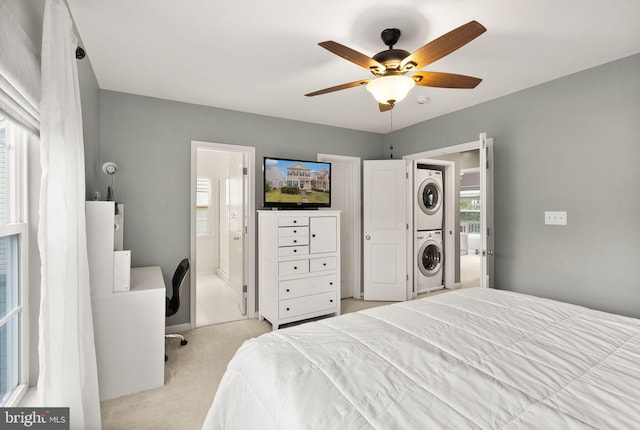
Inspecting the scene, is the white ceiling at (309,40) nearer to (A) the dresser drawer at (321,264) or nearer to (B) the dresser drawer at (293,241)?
(B) the dresser drawer at (293,241)

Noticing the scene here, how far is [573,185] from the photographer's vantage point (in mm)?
2717

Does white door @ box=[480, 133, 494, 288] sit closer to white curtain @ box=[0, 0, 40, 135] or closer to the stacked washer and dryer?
the stacked washer and dryer

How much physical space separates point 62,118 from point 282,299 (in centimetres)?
245

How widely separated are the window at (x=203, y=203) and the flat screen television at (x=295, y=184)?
3140 millimetres

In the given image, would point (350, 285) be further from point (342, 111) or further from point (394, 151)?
point (342, 111)

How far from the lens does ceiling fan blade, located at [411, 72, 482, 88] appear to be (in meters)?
2.00

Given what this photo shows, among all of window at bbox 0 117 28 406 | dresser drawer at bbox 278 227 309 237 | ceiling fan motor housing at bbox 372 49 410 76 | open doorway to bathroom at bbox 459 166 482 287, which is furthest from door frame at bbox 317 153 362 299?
open doorway to bathroom at bbox 459 166 482 287

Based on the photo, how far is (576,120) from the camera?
8.82 feet

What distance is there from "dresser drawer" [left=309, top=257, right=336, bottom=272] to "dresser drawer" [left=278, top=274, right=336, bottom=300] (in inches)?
3.7

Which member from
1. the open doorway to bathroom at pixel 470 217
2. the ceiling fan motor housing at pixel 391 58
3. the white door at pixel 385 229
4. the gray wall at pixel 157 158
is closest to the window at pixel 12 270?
the gray wall at pixel 157 158

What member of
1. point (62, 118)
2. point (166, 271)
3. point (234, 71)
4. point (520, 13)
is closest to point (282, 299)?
point (166, 271)

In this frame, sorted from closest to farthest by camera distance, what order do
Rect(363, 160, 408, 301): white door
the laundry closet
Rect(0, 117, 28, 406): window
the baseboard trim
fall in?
1. Rect(0, 117, 28, 406): window
2. the baseboard trim
3. the laundry closet
4. Rect(363, 160, 408, 301): white door

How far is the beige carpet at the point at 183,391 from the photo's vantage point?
1.93 meters

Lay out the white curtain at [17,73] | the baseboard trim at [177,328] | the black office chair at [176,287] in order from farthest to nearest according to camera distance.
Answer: the baseboard trim at [177,328], the black office chair at [176,287], the white curtain at [17,73]
